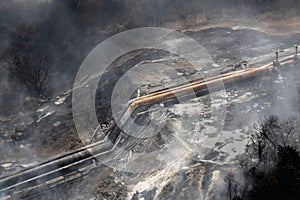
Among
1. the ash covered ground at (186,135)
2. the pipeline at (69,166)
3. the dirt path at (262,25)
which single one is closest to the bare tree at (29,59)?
the ash covered ground at (186,135)

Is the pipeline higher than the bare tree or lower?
lower

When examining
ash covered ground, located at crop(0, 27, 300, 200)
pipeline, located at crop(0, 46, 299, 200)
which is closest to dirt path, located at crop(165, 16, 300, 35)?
ash covered ground, located at crop(0, 27, 300, 200)

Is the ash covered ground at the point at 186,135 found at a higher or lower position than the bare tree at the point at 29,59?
lower

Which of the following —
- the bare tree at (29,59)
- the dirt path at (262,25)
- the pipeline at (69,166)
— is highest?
the dirt path at (262,25)

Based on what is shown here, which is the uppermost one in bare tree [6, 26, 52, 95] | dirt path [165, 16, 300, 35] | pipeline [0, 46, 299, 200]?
dirt path [165, 16, 300, 35]

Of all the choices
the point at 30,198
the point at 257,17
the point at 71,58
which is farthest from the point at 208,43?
the point at 30,198

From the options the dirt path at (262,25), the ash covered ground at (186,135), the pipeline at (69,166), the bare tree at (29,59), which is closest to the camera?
the ash covered ground at (186,135)

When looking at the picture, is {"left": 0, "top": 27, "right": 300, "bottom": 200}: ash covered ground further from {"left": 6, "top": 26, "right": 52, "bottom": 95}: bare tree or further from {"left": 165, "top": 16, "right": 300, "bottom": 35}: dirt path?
{"left": 165, "top": 16, "right": 300, "bottom": 35}: dirt path

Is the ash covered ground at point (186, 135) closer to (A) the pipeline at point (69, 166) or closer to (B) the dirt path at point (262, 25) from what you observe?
(A) the pipeline at point (69, 166)
